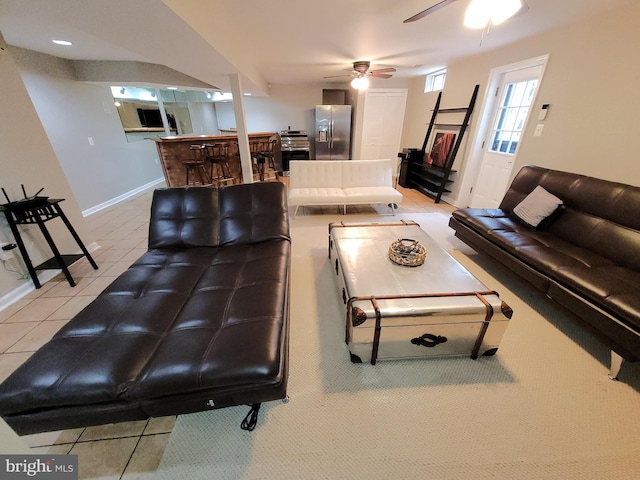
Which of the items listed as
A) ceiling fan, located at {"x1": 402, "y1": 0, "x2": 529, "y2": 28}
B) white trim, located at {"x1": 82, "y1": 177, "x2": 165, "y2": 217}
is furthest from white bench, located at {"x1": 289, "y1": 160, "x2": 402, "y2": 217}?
white trim, located at {"x1": 82, "y1": 177, "x2": 165, "y2": 217}

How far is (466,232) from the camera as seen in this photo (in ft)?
8.55

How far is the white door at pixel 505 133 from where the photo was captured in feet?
10.3

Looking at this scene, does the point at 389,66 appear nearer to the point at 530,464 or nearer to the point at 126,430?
the point at 530,464

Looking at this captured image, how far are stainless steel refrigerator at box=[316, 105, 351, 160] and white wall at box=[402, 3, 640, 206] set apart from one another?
3.54m

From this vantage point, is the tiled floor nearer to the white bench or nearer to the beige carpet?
the beige carpet

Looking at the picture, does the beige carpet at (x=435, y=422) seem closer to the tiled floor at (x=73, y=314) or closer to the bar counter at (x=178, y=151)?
the tiled floor at (x=73, y=314)

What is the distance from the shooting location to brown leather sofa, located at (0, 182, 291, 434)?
95 cm

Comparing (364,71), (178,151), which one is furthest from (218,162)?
(364,71)

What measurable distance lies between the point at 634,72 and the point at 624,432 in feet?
9.15

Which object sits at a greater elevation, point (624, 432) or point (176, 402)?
point (176, 402)

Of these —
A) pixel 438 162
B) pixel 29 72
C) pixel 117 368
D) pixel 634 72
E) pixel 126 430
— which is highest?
pixel 29 72

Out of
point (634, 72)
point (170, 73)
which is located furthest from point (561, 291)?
point (170, 73)

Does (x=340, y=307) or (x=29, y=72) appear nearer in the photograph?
(x=340, y=307)

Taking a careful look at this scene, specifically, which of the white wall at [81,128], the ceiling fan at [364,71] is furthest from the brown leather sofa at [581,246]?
the white wall at [81,128]
